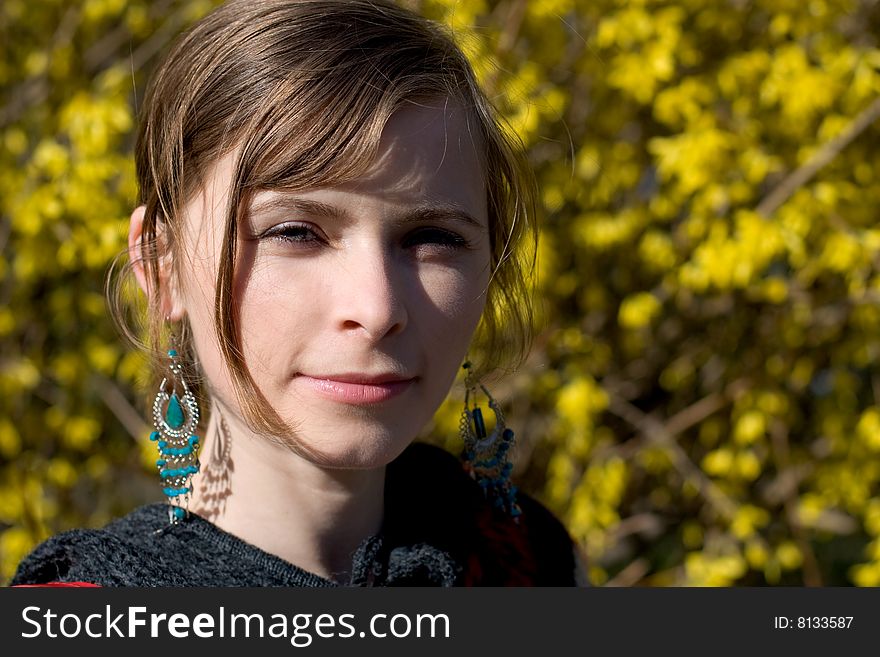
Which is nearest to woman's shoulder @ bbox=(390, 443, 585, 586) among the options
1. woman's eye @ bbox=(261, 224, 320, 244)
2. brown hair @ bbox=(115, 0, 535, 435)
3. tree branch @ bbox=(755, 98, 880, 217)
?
brown hair @ bbox=(115, 0, 535, 435)

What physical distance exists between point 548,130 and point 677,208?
41 cm

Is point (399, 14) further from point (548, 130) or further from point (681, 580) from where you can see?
point (681, 580)

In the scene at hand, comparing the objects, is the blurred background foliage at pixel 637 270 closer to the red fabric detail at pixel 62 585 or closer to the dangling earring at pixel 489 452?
the dangling earring at pixel 489 452

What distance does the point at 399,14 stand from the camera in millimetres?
1034

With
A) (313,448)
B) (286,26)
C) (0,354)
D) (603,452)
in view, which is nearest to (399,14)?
(286,26)

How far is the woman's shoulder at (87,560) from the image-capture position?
95 centimetres

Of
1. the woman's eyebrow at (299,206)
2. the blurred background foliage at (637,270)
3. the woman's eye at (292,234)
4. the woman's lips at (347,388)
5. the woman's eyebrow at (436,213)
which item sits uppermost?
the blurred background foliage at (637,270)

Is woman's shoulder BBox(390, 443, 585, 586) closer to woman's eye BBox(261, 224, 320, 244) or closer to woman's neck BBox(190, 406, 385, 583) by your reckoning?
woman's neck BBox(190, 406, 385, 583)

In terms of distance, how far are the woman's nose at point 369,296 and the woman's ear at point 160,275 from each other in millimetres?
236

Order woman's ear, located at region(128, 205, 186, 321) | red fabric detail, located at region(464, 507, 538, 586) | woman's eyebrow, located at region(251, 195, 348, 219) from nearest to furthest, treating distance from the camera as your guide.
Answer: woman's eyebrow, located at region(251, 195, 348, 219), woman's ear, located at region(128, 205, 186, 321), red fabric detail, located at region(464, 507, 538, 586)

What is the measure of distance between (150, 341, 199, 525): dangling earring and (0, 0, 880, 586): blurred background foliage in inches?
48.7

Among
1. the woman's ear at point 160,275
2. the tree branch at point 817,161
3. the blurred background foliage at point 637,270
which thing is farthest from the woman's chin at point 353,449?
the tree branch at point 817,161

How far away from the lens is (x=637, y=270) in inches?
104

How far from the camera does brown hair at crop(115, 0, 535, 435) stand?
89 cm
